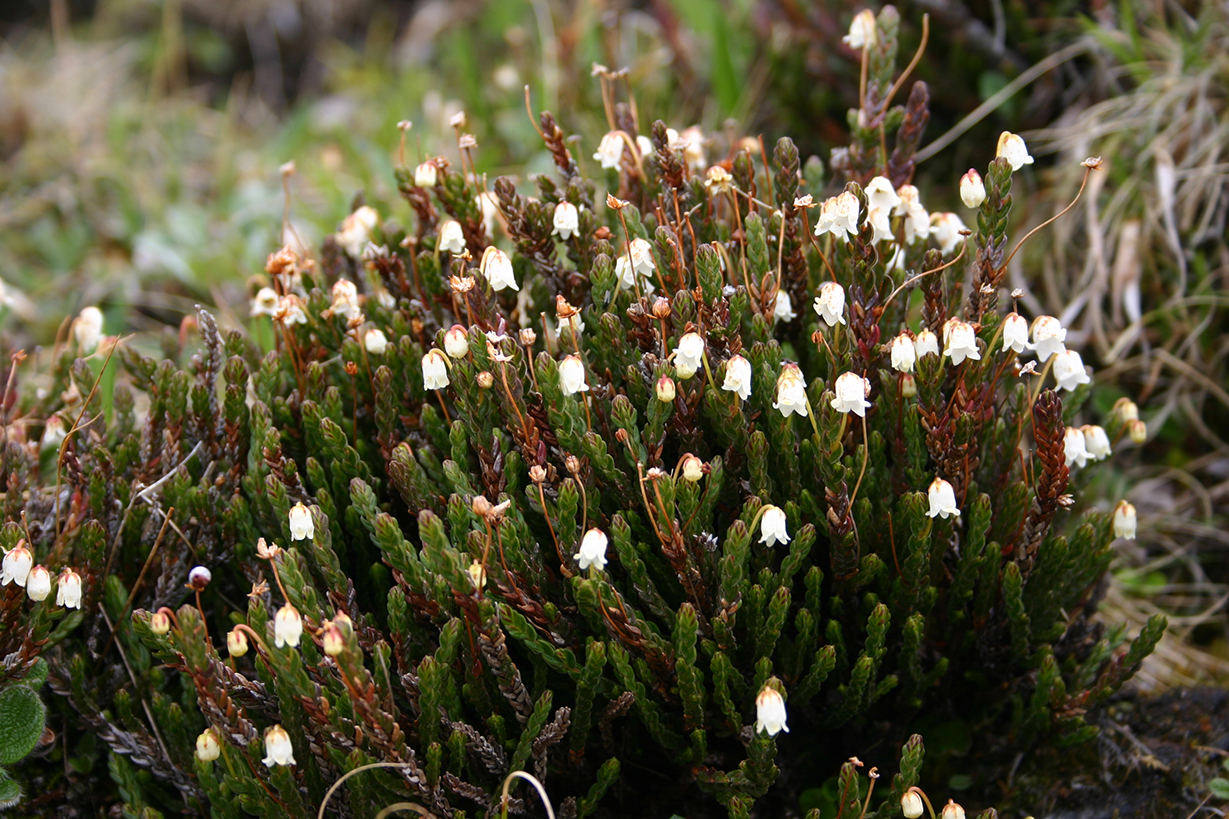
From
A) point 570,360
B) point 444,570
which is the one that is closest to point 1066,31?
point 570,360

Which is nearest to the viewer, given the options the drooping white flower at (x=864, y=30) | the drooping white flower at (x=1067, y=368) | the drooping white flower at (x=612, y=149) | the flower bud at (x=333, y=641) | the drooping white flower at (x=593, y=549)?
the flower bud at (x=333, y=641)

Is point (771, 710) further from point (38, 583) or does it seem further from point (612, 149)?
point (38, 583)

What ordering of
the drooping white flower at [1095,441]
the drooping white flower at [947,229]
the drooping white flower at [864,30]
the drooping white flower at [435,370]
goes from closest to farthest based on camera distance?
the drooping white flower at [435,370] < the drooping white flower at [1095,441] < the drooping white flower at [947,229] < the drooping white flower at [864,30]

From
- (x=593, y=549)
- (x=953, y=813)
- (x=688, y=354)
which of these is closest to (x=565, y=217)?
(x=688, y=354)

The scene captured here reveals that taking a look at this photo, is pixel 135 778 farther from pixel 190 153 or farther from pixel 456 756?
pixel 190 153

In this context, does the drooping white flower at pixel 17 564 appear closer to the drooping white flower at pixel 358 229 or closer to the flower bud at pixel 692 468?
the drooping white flower at pixel 358 229

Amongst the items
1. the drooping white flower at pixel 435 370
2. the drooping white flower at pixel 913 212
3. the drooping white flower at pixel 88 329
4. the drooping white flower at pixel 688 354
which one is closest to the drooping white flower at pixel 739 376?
the drooping white flower at pixel 688 354
